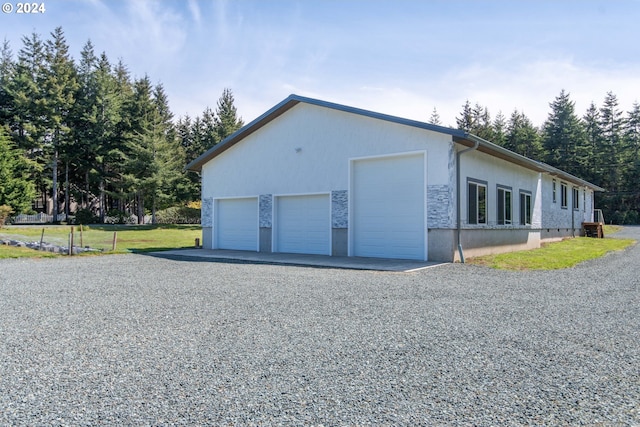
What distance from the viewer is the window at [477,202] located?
12.1m

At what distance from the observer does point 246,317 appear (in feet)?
17.1

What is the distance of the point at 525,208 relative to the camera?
53.1 feet

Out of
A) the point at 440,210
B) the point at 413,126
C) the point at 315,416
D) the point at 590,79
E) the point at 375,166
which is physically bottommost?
the point at 315,416

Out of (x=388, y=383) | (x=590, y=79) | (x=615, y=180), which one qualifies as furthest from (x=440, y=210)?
(x=615, y=180)

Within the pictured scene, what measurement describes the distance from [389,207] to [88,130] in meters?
31.7

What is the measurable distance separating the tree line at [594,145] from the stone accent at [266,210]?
37.3 m

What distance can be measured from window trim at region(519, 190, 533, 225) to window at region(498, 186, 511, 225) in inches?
51.1

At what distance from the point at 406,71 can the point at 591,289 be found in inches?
336

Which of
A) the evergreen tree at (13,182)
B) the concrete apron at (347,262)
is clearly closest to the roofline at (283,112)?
the concrete apron at (347,262)

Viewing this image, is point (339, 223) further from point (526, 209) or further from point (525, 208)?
point (526, 209)

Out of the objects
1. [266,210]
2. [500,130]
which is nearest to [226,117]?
[266,210]

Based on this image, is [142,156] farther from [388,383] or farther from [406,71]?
[388,383]

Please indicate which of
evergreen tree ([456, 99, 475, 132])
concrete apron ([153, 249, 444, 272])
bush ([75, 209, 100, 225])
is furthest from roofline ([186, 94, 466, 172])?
evergreen tree ([456, 99, 475, 132])

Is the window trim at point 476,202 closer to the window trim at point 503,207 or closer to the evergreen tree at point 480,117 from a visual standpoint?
the window trim at point 503,207
